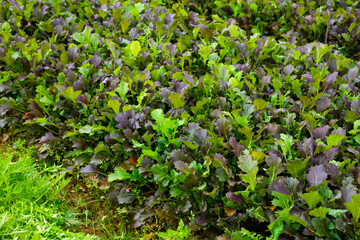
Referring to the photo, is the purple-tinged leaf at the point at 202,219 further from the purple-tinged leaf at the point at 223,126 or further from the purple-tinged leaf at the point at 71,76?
the purple-tinged leaf at the point at 71,76

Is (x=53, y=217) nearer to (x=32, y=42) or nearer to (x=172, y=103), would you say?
(x=172, y=103)

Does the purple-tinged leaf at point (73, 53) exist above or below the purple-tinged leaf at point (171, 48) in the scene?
below

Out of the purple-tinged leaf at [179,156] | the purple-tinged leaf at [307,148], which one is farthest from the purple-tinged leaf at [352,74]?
the purple-tinged leaf at [179,156]

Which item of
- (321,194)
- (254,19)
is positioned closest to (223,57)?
(254,19)

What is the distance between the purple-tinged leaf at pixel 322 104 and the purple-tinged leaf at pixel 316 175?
2.35ft

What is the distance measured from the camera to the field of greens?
2.10 metres

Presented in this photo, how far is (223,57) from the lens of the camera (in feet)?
11.2

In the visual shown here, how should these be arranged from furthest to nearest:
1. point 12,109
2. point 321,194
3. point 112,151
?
1. point 12,109
2. point 112,151
3. point 321,194

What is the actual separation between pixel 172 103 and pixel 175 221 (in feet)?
2.90

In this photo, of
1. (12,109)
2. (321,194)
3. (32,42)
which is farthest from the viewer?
(32,42)

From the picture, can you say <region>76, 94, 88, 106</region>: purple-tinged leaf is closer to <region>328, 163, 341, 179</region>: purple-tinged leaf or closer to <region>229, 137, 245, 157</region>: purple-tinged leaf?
<region>229, 137, 245, 157</region>: purple-tinged leaf

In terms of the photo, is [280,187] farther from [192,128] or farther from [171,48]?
[171,48]

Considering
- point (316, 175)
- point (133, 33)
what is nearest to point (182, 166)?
point (316, 175)

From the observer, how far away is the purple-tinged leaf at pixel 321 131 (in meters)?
2.35
